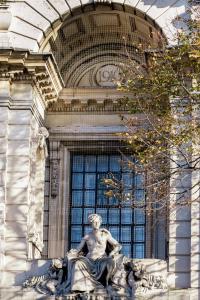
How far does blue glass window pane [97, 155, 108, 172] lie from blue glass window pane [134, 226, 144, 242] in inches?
94.4

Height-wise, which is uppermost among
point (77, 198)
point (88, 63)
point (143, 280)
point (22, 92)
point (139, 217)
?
point (88, 63)

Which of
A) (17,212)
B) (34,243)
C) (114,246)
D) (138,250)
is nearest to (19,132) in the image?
(17,212)

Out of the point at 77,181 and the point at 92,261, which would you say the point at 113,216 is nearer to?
the point at 77,181

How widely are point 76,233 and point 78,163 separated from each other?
247 centimetres

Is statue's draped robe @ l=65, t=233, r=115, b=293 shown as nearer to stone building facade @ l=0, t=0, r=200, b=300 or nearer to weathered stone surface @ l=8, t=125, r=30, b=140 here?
stone building facade @ l=0, t=0, r=200, b=300

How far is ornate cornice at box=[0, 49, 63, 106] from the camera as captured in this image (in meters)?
40.2

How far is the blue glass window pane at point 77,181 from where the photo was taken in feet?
143

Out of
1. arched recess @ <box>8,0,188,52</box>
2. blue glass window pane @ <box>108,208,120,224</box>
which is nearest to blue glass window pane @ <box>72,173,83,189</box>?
blue glass window pane @ <box>108,208,120,224</box>

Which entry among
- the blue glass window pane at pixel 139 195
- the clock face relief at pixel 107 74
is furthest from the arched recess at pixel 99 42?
the blue glass window pane at pixel 139 195

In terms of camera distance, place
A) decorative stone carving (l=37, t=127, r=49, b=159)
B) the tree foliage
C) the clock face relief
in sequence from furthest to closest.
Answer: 1. the clock face relief
2. decorative stone carving (l=37, t=127, r=49, b=159)
3. the tree foliage

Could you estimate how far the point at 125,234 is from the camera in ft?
142

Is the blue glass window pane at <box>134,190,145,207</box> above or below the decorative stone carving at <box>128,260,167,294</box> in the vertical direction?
above

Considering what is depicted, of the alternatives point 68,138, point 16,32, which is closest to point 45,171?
point 68,138

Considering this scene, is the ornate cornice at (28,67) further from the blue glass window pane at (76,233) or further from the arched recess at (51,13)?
the blue glass window pane at (76,233)
